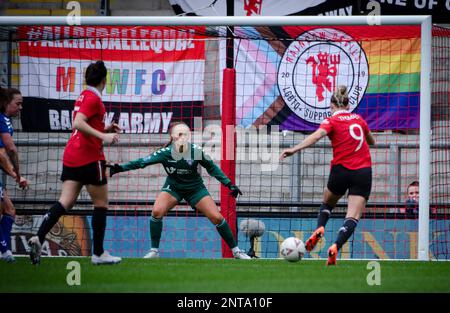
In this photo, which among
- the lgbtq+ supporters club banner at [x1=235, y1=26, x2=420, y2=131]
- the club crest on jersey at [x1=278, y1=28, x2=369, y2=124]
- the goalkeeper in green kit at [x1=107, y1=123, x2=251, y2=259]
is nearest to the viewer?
the goalkeeper in green kit at [x1=107, y1=123, x2=251, y2=259]

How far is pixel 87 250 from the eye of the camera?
13328mm

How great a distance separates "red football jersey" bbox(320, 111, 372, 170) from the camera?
9.77 metres

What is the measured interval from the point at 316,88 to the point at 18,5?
7878mm

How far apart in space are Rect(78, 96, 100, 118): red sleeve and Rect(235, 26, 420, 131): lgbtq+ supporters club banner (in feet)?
15.7

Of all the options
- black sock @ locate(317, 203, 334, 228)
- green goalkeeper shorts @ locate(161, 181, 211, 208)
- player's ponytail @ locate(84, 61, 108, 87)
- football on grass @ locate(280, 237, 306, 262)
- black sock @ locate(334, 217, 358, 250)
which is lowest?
football on grass @ locate(280, 237, 306, 262)

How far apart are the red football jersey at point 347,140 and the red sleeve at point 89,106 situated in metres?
2.47

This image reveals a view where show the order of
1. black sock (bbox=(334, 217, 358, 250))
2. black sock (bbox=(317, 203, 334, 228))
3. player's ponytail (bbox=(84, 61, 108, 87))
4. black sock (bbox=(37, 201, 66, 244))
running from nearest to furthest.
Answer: player's ponytail (bbox=(84, 61, 108, 87)) → black sock (bbox=(37, 201, 66, 244)) → black sock (bbox=(334, 217, 358, 250)) → black sock (bbox=(317, 203, 334, 228))

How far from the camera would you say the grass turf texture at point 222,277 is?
285 inches

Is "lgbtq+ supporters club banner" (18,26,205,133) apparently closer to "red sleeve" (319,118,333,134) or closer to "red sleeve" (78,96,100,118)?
"red sleeve" (319,118,333,134)

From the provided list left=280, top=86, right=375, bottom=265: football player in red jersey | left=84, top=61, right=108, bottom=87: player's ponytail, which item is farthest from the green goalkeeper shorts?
left=84, top=61, right=108, bottom=87: player's ponytail

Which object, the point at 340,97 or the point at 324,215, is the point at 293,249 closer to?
the point at 324,215

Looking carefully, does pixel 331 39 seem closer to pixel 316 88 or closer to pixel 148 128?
pixel 316 88

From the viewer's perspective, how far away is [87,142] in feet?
29.0
